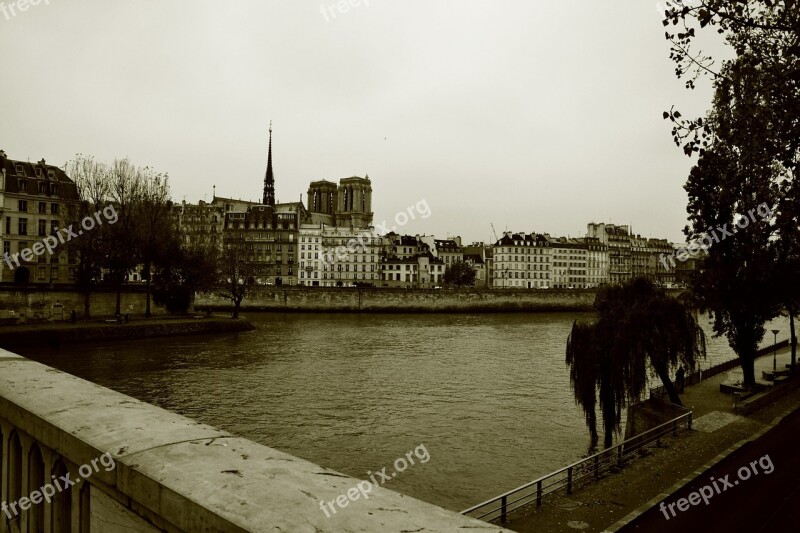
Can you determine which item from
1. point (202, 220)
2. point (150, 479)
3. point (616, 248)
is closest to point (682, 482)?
point (150, 479)

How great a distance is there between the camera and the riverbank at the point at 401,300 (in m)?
84.3

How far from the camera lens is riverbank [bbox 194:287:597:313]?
84.3m

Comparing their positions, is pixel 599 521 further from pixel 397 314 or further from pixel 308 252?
pixel 308 252

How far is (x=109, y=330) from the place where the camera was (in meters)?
42.4

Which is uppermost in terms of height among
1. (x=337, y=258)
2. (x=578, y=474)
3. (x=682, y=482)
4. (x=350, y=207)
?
(x=350, y=207)

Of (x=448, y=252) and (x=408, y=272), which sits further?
(x=448, y=252)

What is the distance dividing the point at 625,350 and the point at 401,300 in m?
71.8

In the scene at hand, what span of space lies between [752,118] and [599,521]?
7.92m

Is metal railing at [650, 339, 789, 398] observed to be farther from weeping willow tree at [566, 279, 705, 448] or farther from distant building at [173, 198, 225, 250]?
distant building at [173, 198, 225, 250]

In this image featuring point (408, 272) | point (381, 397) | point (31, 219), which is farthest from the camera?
point (408, 272)

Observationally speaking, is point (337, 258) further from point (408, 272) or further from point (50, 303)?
point (50, 303)

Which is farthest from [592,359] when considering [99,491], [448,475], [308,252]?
[308,252]

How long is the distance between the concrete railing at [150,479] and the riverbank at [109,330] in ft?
124

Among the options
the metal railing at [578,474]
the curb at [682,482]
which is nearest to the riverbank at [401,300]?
the curb at [682,482]
